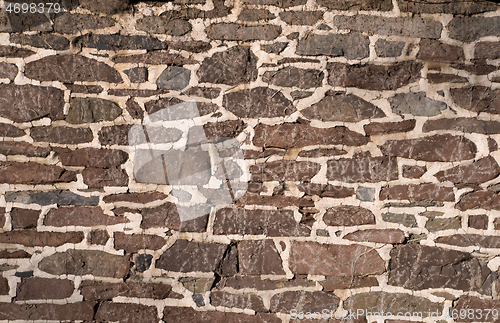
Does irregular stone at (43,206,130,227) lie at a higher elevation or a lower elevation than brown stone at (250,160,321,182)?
lower

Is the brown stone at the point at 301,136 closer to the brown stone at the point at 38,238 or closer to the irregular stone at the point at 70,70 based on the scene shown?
the irregular stone at the point at 70,70

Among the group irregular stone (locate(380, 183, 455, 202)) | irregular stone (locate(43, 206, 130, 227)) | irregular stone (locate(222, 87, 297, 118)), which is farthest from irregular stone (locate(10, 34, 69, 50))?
irregular stone (locate(380, 183, 455, 202))

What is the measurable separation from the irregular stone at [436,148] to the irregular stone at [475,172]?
0.06 metres

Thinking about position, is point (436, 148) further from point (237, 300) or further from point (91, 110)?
point (91, 110)

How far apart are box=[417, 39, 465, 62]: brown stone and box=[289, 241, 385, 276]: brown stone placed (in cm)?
116

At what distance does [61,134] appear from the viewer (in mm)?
1785

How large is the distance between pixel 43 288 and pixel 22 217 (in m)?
0.43

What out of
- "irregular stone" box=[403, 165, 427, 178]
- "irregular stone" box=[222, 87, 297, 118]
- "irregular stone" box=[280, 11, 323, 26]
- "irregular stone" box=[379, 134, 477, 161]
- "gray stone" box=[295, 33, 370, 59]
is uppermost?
"irregular stone" box=[280, 11, 323, 26]

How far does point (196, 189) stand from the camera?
1780 mm

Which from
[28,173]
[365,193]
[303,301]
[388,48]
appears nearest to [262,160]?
[365,193]

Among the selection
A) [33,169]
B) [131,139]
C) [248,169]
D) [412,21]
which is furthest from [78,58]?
[412,21]

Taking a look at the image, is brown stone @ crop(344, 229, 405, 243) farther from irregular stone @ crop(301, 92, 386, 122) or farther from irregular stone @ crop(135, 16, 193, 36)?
irregular stone @ crop(135, 16, 193, 36)

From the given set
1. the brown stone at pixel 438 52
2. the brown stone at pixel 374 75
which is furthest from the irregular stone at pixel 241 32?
the brown stone at pixel 438 52

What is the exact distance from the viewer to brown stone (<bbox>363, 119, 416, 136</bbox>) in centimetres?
175
